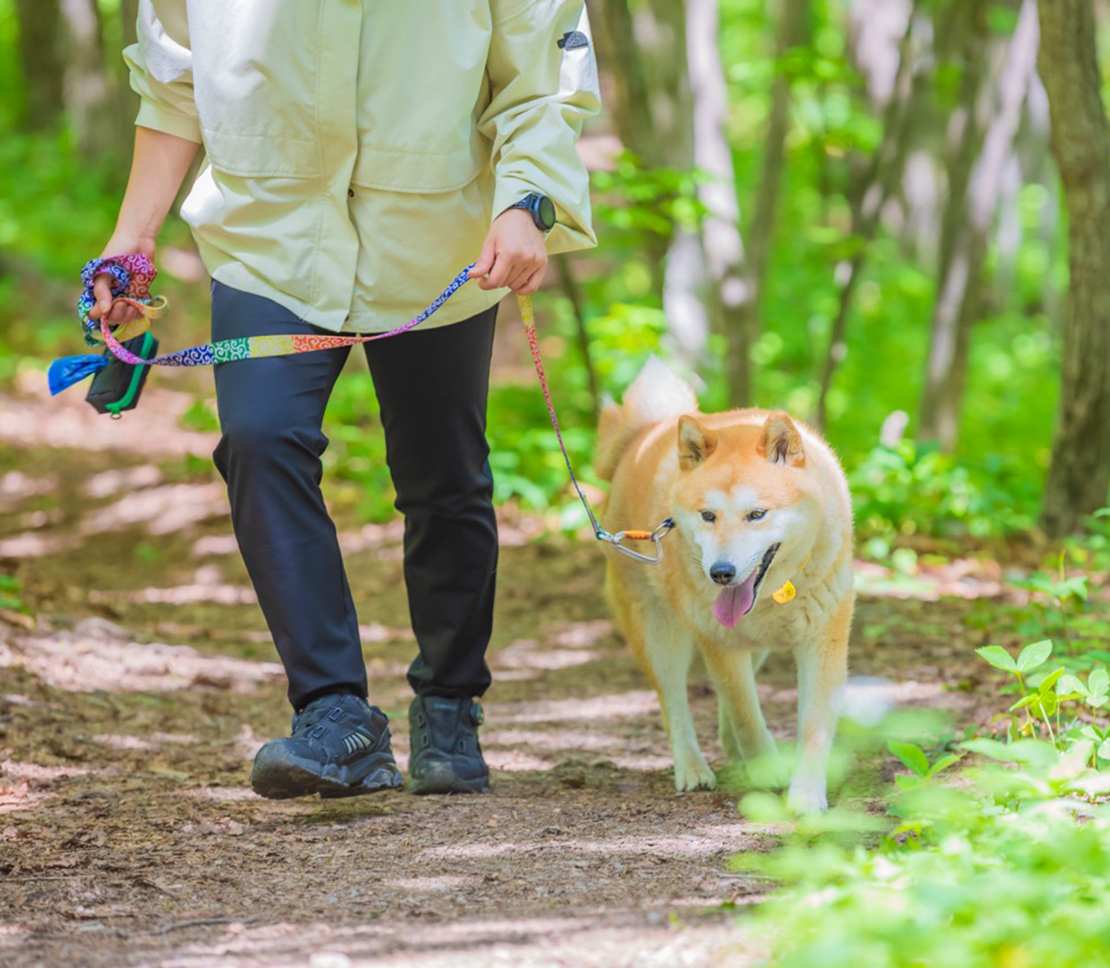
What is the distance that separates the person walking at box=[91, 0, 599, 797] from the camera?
3.22 meters

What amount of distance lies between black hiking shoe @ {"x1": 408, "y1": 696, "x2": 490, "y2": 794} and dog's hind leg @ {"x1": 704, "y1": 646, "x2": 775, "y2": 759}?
664 millimetres

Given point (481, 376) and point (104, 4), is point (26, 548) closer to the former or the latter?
point (481, 376)

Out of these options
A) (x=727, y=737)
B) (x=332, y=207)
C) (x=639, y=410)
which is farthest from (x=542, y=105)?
(x=727, y=737)

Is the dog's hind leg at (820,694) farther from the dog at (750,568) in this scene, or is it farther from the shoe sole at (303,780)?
the shoe sole at (303,780)

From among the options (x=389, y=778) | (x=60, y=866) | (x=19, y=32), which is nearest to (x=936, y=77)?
(x=389, y=778)

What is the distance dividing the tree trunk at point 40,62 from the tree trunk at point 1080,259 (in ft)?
50.8

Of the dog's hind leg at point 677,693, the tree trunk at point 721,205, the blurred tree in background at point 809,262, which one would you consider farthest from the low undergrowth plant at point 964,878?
the tree trunk at point 721,205

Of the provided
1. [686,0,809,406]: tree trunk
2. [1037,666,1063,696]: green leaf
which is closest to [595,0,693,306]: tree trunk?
[686,0,809,406]: tree trunk

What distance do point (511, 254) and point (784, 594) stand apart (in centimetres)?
115

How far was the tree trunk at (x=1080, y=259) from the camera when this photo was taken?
571 cm

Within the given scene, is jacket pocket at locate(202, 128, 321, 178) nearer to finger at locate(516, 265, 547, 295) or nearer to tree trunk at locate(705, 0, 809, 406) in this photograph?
finger at locate(516, 265, 547, 295)

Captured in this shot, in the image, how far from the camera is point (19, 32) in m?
18.6

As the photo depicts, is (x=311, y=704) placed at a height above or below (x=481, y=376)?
below

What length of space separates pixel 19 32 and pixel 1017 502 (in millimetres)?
15933
